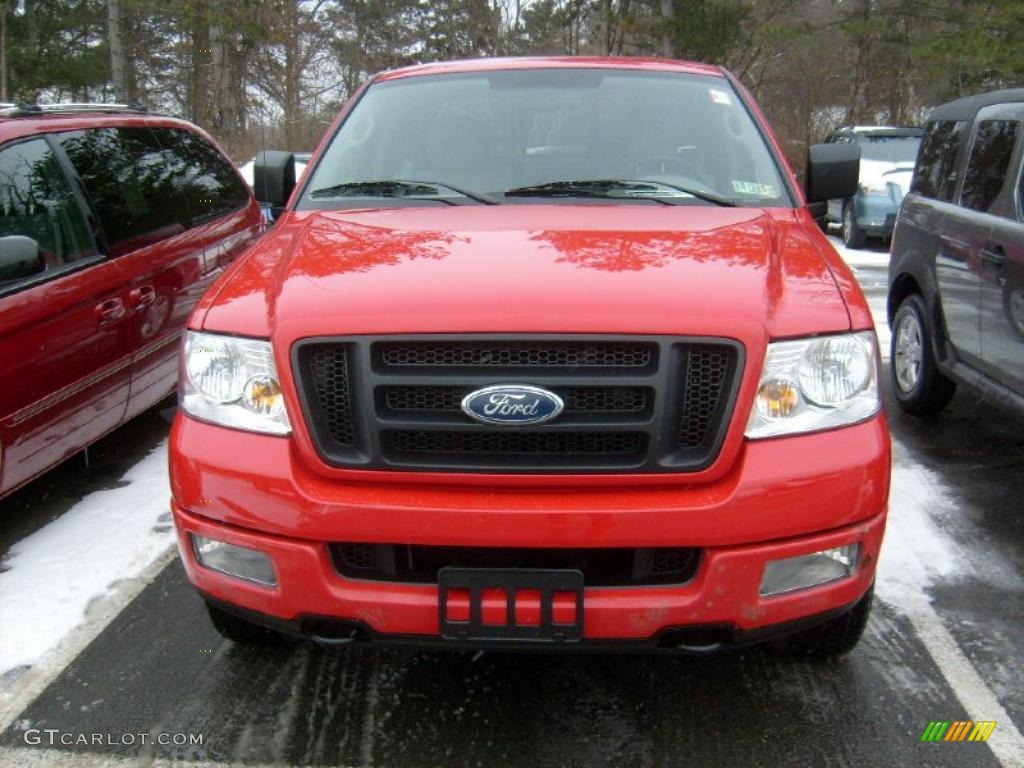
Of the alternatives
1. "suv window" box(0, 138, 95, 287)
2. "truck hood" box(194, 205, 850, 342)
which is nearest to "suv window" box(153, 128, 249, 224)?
"suv window" box(0, 138, 95, 287)

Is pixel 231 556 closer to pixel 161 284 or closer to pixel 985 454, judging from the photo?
pixel 161 284

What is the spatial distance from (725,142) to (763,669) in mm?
1971

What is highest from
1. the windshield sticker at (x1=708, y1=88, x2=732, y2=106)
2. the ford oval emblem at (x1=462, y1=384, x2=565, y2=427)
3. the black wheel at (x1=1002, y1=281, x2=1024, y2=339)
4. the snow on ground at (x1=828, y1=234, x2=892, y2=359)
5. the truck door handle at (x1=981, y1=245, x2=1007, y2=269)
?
the windshield sticker at (x1=708, y1=88, x2=732, y2=106)

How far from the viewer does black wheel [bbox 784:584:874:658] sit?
109 inches

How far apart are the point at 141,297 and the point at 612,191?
259 centimetres

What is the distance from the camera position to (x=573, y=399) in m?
2.30

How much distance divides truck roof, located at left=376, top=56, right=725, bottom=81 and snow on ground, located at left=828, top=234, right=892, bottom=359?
3763mm

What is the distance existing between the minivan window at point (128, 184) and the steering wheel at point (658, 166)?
2609 millimetres

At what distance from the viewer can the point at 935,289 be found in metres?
5.25

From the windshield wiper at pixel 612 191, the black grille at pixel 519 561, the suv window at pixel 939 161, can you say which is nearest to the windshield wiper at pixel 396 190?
the windshield wiper at pixel 612 191

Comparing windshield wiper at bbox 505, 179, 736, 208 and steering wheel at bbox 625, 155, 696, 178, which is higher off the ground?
steering wheel at bbox 625, 155, 696, 178

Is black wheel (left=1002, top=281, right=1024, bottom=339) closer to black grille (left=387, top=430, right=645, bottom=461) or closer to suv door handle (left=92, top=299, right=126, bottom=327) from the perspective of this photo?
black grille (left=387, top=430, right=645, bottom=461)

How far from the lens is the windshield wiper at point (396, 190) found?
3322 millimetres

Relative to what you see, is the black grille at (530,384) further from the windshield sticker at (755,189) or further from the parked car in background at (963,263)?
the parked car in background at (963,263)
